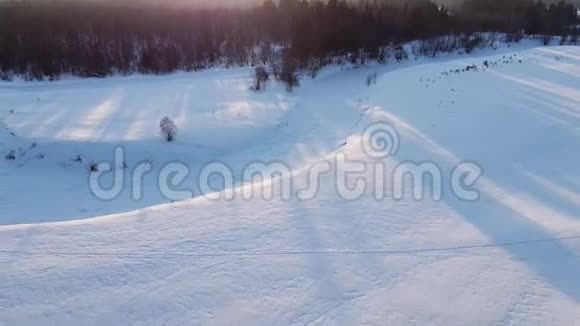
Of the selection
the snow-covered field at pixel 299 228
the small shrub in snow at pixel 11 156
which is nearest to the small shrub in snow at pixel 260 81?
the snow-covered field at pixel 299 228

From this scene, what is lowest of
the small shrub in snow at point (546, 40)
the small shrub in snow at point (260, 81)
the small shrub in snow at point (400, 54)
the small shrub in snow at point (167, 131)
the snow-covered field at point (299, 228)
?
the snow-covered field at point (299, 228)

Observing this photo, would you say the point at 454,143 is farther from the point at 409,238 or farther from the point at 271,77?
the point at 271,77

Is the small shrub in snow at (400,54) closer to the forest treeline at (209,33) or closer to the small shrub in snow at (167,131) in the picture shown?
the forest treeline at (209,33)

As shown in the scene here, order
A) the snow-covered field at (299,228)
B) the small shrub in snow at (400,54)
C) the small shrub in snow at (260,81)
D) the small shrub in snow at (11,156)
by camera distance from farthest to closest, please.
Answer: the small shrub in snow at (400,54) → the small shrub in snow at (260,81) → the small shrub in snow at (11,156) → the snow-covered field at (299,228)

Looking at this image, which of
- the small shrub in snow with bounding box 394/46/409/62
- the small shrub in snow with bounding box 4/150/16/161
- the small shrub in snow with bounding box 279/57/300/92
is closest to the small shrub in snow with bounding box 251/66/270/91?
the small shrub in snow with bounding box 279/57/300/92

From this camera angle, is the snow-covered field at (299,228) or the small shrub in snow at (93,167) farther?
the small shrub in snow at (93,167)

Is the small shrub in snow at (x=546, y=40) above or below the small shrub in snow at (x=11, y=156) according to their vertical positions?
above

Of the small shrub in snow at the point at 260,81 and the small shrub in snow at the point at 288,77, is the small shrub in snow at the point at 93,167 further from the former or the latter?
the small shrub in snow at the point at 288,77

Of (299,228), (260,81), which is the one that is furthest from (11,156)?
(260,81)

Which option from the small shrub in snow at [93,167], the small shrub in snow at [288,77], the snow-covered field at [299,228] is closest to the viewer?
the snow-covered field at [299,228]

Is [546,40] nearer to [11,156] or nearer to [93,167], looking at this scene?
[93,167]
